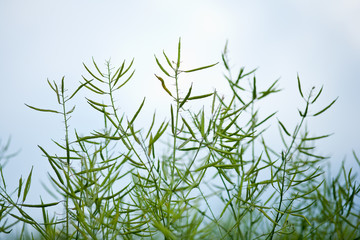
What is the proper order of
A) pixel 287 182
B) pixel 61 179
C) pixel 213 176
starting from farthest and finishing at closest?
pixel 213 176 < pixel 287 182 < pixel 61 179

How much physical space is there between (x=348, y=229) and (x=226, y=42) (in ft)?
1.29

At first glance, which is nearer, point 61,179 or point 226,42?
point 61,179

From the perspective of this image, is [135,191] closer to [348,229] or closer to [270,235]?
[270,235]

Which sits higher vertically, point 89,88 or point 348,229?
point 89,88

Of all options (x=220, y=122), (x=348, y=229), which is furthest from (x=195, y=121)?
(x=348, y=229)

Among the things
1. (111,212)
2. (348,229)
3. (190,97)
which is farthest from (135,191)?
(348,229)

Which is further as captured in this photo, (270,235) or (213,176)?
(213,176)

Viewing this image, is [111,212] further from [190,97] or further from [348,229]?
[348,229]

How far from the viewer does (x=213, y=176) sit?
78cm

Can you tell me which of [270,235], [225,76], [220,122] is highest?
[225,76]

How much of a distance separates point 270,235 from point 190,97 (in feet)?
0.79

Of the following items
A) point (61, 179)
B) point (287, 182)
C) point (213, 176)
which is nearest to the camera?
point (61, 179)

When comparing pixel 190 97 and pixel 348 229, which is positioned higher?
pixel 190 97

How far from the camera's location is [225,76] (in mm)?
730
